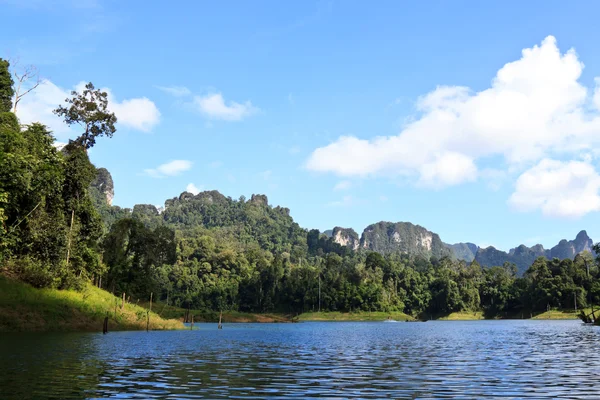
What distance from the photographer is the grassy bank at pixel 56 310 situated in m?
59.1

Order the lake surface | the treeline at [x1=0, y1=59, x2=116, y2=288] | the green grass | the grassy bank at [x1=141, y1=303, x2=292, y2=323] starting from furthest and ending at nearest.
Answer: the green grass < the grassy bank at [x1=141, y1=303, x2=292, y2=323] < the treeline at [x1=0, y1=59, x2=116, y2=288] < the lake surface

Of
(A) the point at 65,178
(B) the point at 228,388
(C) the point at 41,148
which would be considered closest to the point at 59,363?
(B) the point at 228,388

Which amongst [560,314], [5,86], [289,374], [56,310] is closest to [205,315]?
[5,86]

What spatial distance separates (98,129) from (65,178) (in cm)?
2303

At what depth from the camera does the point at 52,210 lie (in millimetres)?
74875

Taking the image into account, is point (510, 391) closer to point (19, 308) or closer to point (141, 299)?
point (19, 308)

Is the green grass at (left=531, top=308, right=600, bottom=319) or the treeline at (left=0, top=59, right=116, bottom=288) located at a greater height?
the treeline at (left=0, top=59, right=116, bottom=288)

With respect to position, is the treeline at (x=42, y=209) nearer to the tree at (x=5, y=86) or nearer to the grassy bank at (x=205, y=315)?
the tree at (x=5, y=86)

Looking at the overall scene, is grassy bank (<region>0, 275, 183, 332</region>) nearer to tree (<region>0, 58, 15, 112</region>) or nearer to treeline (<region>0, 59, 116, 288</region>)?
treeline (<region>0, 59, 116, 288</region>)

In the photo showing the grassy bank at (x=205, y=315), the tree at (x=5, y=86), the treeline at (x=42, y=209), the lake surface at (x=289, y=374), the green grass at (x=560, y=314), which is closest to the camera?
the lake surface at (x=289, y=374)

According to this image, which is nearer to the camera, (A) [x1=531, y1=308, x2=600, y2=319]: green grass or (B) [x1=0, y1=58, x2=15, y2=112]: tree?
(B) [x1=0, y1=58, x2=15, y2=112]: tree

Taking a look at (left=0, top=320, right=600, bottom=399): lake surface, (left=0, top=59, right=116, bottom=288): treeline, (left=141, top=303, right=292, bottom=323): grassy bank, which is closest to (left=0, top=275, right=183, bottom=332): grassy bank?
(left=0, top=59, right=116, bottom=288): treeline

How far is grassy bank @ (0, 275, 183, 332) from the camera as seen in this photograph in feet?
194

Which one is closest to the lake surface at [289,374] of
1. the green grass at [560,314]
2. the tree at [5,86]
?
the tree at [5,86]
